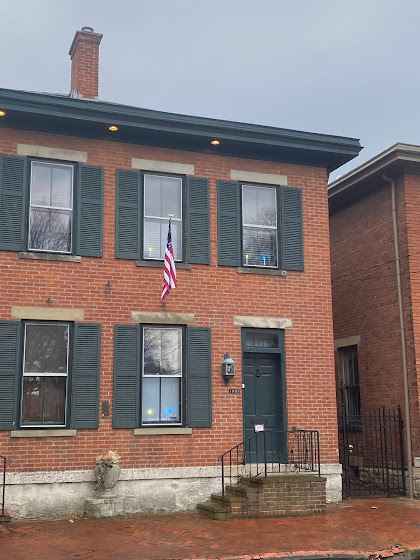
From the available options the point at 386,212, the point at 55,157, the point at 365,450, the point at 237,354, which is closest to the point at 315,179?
the point at 386,212

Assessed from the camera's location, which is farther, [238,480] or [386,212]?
[386,212]

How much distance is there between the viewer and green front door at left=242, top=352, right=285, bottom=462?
1345 centimetres

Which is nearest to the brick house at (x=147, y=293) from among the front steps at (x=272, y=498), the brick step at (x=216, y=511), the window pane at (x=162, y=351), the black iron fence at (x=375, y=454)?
the window pane at (x=162, y=351)

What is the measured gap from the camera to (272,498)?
11969mm

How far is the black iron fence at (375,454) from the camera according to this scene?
14.8 metres

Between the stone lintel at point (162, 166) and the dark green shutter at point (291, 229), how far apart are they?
2159 mm

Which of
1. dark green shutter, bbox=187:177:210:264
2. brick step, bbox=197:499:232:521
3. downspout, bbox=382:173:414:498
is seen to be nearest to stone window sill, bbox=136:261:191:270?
dark green shutter, bbox=187:177:210:264

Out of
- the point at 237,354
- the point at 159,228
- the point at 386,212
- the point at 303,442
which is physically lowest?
the point at 303,442

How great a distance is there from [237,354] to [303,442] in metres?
2.22

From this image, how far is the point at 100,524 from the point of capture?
11188 millimetres

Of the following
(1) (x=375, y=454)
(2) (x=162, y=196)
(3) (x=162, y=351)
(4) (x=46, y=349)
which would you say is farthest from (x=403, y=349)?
(4) (x=46, y=349)

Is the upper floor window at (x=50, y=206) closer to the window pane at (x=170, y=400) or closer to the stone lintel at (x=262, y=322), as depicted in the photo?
the window pane at (x=170, y=400)

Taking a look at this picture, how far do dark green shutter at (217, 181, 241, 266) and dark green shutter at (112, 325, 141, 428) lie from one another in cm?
242

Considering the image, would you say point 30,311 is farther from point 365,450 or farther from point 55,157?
point 365,450
